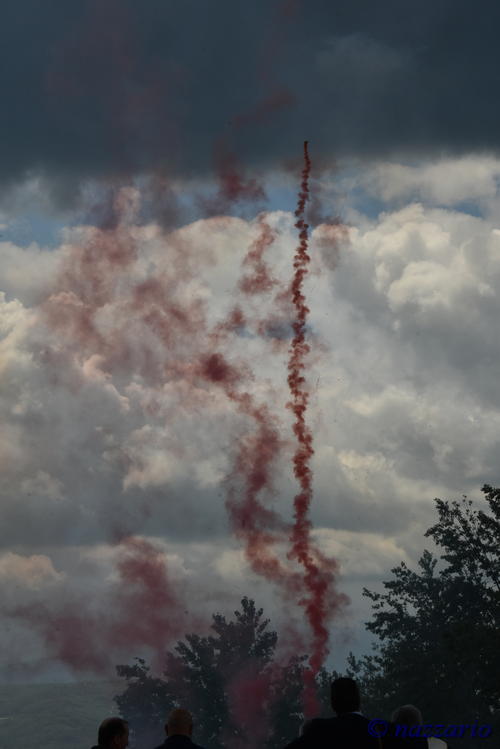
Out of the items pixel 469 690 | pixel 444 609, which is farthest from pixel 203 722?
pixel 469 690

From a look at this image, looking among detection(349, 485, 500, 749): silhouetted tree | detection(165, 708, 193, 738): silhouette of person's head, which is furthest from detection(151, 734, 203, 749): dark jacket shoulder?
detection(349, 485, 500, 749): silhouetted tree

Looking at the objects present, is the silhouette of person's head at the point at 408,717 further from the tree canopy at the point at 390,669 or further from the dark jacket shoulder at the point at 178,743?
the tree canopy at the point at 390,669

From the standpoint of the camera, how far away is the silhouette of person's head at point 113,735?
413 inches

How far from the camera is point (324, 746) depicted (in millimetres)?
10172

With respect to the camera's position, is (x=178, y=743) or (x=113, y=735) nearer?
(x=113, y=735)

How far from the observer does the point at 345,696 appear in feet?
34.1

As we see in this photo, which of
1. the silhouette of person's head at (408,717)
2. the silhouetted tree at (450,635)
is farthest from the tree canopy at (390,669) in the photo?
the silhouette of person's head at (408,717)

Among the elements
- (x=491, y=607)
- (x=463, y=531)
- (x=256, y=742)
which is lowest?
(x=256, y=742)

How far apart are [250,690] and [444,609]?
27.4 meters

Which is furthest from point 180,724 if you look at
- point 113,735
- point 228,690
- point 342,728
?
point 228,690

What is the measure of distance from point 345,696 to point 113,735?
234 cm

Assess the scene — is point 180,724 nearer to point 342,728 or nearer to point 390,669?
point 342,728

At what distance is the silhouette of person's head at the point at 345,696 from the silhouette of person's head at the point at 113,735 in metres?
2.13

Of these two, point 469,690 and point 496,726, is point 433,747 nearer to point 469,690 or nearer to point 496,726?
point 496,726
